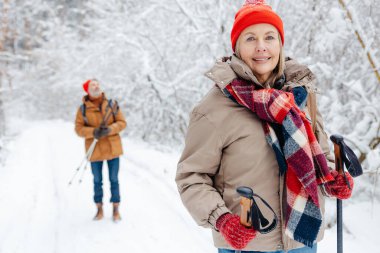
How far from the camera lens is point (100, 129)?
4.84 meters

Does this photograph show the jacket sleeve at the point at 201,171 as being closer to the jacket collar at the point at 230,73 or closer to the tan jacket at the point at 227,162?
the tan jacket at the point at 227,162

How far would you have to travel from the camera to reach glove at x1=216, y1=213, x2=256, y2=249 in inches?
55.0

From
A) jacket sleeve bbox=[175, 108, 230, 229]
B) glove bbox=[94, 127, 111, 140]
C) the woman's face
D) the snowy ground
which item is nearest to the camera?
jacket sleeve bbox=[175, 108, 230, 229]

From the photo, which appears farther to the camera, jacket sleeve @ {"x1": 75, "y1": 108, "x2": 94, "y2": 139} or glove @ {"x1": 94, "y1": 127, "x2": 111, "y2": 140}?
jacket sleeve @ {"x1": 75, "y1": 108, "x2": 94, "y2": 139}

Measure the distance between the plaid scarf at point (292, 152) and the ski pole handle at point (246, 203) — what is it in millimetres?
327

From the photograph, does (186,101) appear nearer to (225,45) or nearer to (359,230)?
(225,45)

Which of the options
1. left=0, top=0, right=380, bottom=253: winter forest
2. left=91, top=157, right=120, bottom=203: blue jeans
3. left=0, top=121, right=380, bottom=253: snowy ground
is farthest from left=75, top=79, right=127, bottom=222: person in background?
left=0, top=0, right=380, bottom=253: winter forest

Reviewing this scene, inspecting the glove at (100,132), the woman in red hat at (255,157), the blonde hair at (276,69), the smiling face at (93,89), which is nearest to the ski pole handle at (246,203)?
the woman in red hat at (255,157)

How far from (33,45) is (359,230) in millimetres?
39672

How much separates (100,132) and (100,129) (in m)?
0.06

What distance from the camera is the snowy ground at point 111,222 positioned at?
4164 millimetres

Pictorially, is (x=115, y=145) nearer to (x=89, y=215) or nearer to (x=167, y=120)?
(x=89, y=215)

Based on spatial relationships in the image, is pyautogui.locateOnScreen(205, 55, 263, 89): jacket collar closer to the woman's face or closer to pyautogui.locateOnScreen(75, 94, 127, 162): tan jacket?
the woman's face

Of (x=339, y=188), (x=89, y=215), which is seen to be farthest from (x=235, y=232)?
(x=89, y=215)
